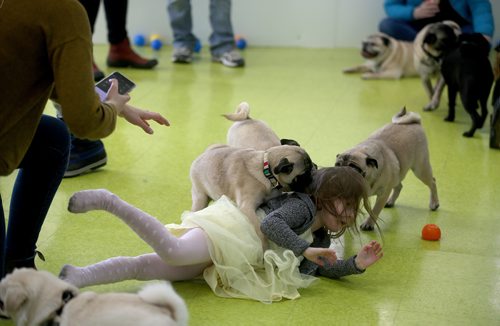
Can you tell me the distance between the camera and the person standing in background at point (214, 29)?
613 cm

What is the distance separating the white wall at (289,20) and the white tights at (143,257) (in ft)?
14.1

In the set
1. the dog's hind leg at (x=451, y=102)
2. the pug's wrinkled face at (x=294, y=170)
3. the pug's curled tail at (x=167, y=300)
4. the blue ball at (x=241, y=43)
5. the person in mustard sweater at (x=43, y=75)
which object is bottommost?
the blue ball at (x=241, y=43)

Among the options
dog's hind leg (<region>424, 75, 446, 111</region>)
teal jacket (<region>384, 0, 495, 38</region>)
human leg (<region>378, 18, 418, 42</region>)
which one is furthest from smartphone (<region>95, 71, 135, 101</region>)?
human leg (<region>378, 18, 418, 42</region>)

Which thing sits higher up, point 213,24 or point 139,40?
point 213,24

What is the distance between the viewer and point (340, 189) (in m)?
2.74

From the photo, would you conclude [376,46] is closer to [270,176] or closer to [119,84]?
[270,176]

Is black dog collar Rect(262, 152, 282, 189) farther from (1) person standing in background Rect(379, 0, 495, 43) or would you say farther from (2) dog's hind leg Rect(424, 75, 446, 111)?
(1) person standing in background Rect(379, 0, 495, 43)

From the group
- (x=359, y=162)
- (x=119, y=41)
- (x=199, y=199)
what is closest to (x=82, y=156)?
(x=199, y=199)

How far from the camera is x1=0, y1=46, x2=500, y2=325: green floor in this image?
8.60 feet

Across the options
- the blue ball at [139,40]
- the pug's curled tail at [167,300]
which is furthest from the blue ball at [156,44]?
the pug's curled tail at [167,300]

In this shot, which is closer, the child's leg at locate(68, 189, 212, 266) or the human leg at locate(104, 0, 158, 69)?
the child's leg at locate(68, 189, 212, 266)

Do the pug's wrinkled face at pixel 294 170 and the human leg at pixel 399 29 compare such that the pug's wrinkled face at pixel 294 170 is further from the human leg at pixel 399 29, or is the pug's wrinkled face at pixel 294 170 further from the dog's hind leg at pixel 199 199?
the human leg at pixel 399 29

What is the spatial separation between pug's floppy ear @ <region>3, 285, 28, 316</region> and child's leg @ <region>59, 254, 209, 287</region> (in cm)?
50

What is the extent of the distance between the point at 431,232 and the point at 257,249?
2.84ft
